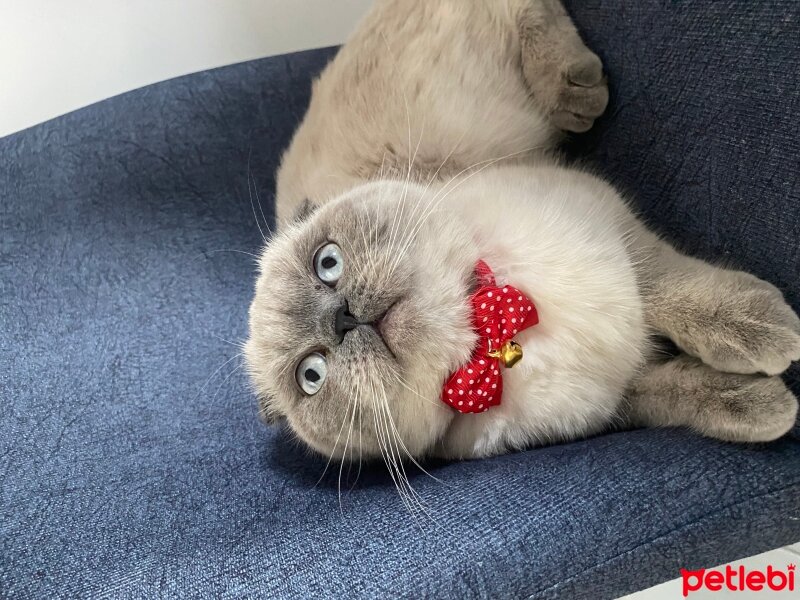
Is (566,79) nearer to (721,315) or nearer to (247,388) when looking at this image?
(721,315)

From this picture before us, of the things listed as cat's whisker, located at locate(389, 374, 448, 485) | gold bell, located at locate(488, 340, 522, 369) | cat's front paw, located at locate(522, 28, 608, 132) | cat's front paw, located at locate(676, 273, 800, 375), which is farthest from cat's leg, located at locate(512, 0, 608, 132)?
cat's whisker, located at locate(389, 374, 448, 485)

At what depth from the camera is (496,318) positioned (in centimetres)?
88

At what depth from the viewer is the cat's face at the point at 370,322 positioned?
881mm

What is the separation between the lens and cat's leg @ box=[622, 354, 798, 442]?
2.70 feet

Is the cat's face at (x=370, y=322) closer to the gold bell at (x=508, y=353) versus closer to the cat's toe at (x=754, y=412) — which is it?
the gold bell at (x=508, y=353)

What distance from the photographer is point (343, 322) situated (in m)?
0.91

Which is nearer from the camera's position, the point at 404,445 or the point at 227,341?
the point at 404,445

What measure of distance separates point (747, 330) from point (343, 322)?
571 mm

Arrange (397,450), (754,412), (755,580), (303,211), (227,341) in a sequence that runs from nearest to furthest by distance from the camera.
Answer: (754,412), (397,450), (303,211), (755,580), (227,341)

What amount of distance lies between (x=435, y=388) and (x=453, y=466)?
0.18 meters

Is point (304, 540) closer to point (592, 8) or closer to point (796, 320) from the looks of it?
point (796, 320)

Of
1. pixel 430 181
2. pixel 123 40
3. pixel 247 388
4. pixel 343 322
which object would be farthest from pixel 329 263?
pixel 123 40

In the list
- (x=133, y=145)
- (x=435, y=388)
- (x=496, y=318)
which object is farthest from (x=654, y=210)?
(x=133, y=145)

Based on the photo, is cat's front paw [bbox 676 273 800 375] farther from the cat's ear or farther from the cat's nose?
the cat's ear
